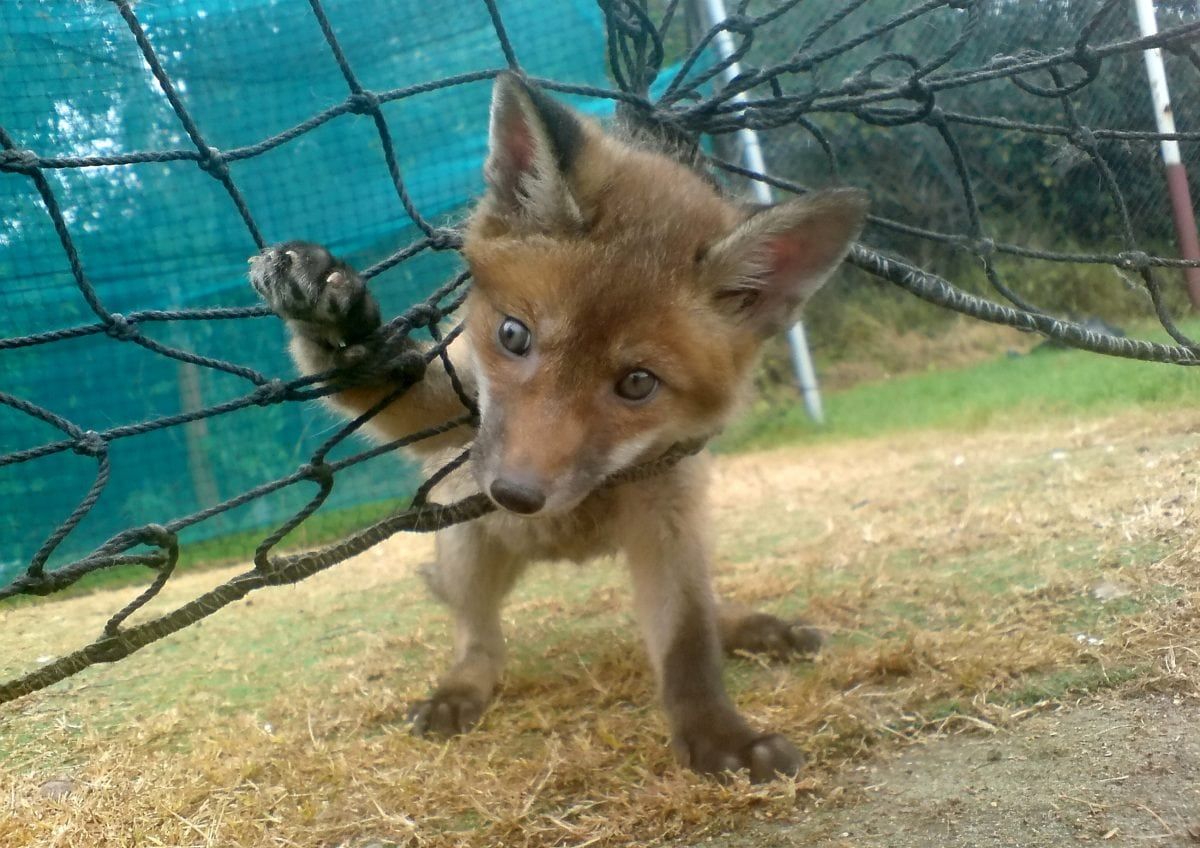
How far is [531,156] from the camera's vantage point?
181 cm

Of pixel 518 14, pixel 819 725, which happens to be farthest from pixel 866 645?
pixel 518 14

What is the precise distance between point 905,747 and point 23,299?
10.2 ft

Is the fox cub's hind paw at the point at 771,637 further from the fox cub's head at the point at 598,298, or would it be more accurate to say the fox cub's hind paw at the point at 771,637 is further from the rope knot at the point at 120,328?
the rope knot at the point at 120,328

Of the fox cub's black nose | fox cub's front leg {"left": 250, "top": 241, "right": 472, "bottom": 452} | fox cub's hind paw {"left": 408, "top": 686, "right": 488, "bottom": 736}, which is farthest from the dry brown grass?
fox cub's front leg {"left": 250, "top": 241, "right": 472, "bottom": 452}

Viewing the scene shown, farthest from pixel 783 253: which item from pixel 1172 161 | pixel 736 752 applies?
pixel 1172 161

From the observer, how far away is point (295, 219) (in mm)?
4168

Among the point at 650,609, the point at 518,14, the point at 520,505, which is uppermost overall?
the point at 518,14

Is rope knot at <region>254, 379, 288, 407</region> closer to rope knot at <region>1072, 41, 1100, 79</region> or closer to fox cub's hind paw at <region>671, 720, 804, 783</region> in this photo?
fox cub's hind paw at <region>671, 720, 804, 783</region>

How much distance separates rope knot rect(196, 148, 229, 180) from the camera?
173 cm

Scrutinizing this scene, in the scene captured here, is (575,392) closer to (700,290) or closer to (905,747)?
(700,290)

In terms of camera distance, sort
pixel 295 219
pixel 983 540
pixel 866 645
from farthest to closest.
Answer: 1. pixel 295 219
2. pixel 983 540
3. pixel 866 645

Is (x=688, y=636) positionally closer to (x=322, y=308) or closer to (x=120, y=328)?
(x=322, y=308)

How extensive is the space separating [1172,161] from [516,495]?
2.43m

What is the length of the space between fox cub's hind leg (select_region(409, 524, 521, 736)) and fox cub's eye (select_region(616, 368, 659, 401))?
109 cm
